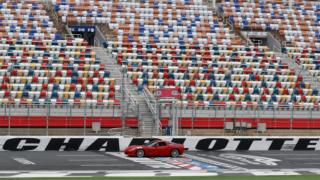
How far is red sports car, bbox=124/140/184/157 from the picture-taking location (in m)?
37.3

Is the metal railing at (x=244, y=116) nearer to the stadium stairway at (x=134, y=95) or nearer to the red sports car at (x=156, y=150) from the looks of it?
the stadium stairway at (x=134, y=95)

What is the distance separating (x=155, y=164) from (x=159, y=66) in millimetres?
20791

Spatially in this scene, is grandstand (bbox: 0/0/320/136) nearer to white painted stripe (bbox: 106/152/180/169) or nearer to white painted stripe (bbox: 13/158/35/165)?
white painted stripe (bbox: 106/152/180/169)

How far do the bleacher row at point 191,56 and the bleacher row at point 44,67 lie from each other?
7.26 ft

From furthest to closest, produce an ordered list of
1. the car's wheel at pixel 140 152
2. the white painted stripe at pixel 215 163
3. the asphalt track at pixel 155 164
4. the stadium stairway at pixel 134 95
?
the stadium stairway at pixel 134 95, the car's wheel at pixel 140 152, the white painted stripe at pixel 215 163, the asphalt track at pixel 155 164

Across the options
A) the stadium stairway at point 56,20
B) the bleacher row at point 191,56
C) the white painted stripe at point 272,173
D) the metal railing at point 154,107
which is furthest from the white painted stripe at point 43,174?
the stadium stairway at point 56,20

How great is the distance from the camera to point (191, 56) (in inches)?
2216

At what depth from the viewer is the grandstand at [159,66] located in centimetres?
4569

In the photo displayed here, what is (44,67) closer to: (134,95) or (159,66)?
(134,95)

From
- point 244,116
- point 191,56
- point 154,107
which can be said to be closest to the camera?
point 244,116

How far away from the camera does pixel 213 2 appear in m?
66.6

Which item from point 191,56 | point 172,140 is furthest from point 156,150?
point 191,56

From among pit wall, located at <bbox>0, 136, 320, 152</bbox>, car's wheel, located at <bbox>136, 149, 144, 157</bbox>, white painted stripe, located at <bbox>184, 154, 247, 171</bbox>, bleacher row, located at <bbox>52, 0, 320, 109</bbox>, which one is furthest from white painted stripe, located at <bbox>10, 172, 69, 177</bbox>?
bleacher row, located at <bbox>52, 0, 320, 109</bbox>

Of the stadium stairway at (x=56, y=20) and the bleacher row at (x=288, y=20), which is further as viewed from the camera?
the bleacher row at (x=288, y=20)
